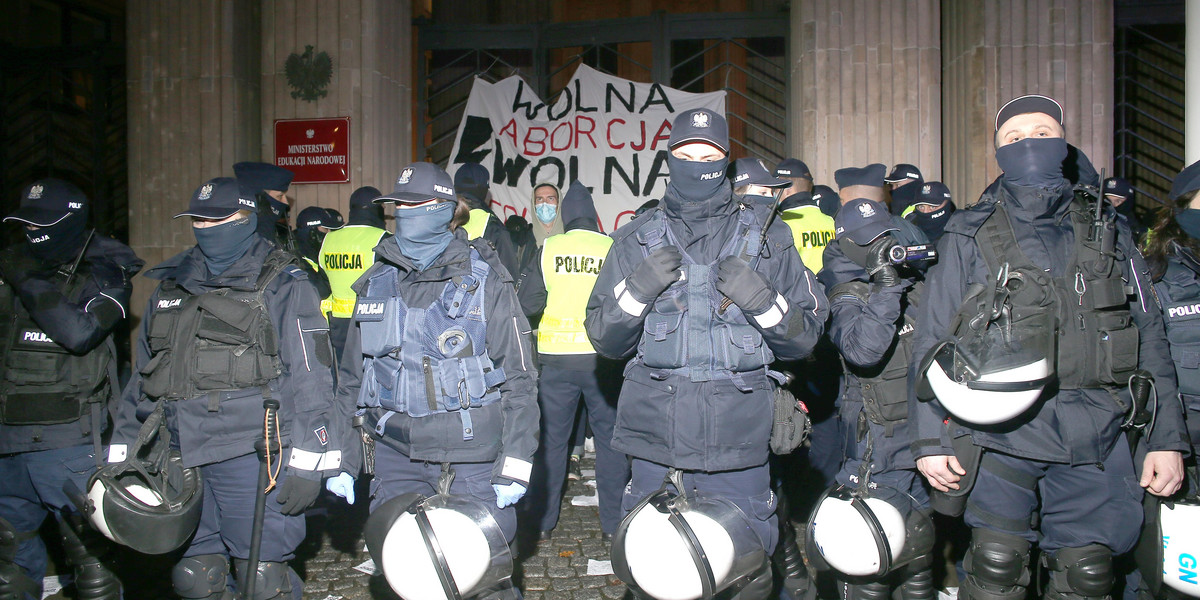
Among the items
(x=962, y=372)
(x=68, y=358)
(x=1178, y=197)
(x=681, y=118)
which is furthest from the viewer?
(x=68, y=358)

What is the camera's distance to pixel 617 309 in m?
3.07

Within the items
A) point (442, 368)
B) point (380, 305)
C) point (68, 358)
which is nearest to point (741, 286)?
point (442, 368)

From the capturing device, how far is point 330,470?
131 inches

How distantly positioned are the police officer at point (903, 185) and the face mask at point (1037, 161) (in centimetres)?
342

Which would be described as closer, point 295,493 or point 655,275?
point 655,275

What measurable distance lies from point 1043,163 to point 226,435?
3524mm

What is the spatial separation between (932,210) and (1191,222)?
2487 mm

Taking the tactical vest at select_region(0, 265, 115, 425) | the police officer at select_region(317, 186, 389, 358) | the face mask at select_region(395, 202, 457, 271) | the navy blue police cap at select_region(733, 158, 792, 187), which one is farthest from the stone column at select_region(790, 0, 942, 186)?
the tactical vest at select_region(0, 265, 115, 425)

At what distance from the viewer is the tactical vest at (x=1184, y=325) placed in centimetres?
340

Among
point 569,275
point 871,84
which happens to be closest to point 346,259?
point 569,275

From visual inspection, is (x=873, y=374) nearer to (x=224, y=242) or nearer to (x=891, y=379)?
(x=891, y=379)

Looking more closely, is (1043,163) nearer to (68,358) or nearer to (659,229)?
(659,229)

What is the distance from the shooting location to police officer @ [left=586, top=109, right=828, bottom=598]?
3.04 metres

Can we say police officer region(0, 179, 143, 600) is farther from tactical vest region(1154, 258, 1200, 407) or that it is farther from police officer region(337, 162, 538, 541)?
tactical vest region(1154, 258, 1200, 407)
